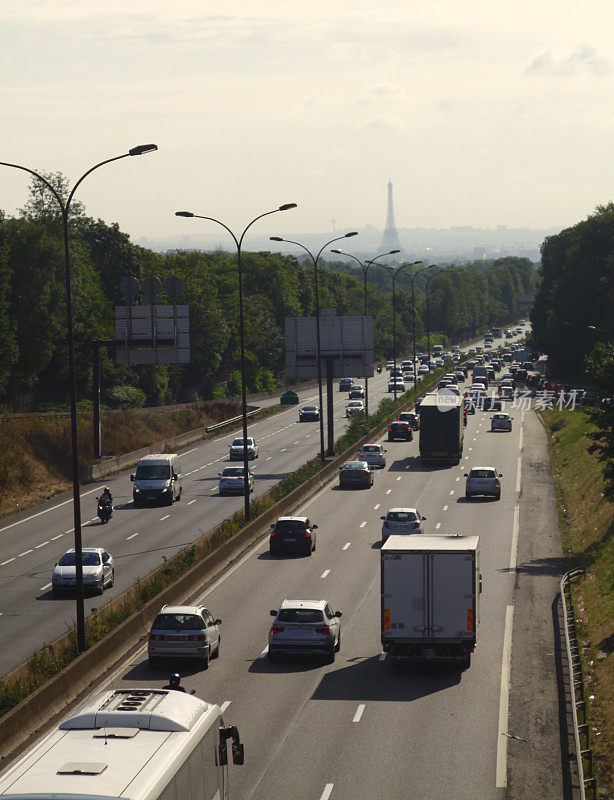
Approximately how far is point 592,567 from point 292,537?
11.8m

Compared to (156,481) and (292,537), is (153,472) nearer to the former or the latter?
(156,481)

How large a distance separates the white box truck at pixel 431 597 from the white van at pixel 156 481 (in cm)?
3493

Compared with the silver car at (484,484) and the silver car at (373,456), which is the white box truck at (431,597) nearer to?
the silver car at (484,484)

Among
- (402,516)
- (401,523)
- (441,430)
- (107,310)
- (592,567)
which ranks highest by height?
(107,310)

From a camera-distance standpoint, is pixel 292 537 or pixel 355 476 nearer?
pixel 292 537

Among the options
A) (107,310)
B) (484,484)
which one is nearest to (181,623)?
(484,484)

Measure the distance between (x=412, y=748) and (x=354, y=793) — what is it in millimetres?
2868

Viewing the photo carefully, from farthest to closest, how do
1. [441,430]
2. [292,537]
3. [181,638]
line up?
[441,430]
[292,537]
[181,638]

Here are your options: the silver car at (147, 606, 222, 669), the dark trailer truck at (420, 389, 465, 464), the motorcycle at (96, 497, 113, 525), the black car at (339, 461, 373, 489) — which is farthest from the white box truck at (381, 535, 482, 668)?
the dark trailer truck at (420, 389, 465, 464)

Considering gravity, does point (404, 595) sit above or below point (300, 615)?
above

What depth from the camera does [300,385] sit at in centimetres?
14650

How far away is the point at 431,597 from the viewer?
93.2ft

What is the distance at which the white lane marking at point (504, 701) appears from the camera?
21.6 meters

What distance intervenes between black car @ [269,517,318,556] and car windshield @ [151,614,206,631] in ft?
56.1
